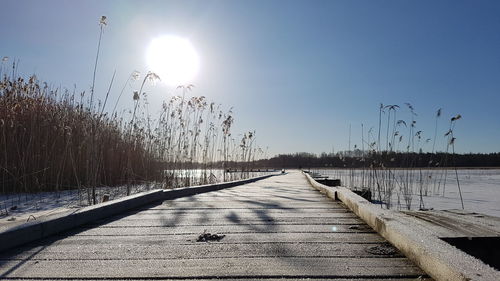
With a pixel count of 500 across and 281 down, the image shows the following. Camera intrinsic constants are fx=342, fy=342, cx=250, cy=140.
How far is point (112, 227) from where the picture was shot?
187 cm

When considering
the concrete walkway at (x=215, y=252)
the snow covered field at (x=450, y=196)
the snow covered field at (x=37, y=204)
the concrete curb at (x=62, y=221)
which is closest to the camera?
the concrete walkway at (x=215, y=252)

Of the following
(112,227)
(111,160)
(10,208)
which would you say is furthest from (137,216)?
(111,160)

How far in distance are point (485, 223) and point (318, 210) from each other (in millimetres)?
1035

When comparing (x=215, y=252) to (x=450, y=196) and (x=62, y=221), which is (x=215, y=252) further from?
(x=450, y=196)

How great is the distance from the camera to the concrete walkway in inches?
43.9

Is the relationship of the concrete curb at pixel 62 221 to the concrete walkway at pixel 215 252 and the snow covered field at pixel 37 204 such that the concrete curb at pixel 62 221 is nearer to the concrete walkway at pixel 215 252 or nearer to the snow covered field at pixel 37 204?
the concrete walkway at pixel 215 252

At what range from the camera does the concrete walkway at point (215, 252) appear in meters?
1.11

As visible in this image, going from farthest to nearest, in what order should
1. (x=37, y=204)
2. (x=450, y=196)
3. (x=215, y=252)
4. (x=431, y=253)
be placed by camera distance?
(x=450, y=196), (x=37, y=204), (x=215, y=252), (x=431, y=253)

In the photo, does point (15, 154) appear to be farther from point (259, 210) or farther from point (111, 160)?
point (259, 210)

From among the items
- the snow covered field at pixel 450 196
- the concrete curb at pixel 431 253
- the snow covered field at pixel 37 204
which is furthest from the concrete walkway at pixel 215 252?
the snow covered field at pixel 450 196

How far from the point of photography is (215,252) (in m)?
1.35

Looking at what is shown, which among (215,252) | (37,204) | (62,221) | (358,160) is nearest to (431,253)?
(215,252)

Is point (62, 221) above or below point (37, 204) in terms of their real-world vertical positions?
above

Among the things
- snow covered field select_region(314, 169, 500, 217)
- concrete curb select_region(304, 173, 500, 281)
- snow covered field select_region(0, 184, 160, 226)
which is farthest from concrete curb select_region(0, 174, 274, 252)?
snow covered field select_region(314, 169, 500, 217)
